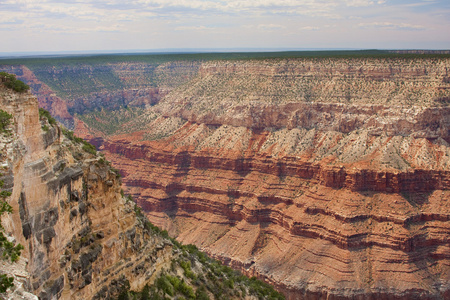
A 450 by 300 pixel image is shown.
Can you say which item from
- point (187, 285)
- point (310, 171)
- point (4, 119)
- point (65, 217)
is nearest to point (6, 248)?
point (4, 119)

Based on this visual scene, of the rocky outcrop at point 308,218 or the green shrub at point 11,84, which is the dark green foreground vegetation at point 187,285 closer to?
the green shrub at point 11,84

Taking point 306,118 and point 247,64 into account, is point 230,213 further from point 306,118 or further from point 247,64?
point 247,64

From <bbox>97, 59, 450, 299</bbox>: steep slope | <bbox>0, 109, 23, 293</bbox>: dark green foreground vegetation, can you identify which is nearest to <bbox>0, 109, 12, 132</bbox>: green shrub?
<bbox>0, 109, 23, 293</bbox>: dark green foreground vegetation

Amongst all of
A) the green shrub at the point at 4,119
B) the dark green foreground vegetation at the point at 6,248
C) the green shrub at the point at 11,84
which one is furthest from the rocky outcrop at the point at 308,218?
the dark green foreground vegetation at the point at 6,248

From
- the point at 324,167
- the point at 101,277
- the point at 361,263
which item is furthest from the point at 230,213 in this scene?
the point at 101,277

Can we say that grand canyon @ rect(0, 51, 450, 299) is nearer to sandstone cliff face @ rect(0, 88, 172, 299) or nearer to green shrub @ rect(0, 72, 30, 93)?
sandstone cliff face @ rect(0, 88, 172, 299)

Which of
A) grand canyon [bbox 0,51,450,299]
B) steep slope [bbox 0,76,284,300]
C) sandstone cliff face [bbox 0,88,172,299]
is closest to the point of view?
steep slope [bbox 0,76,284,300]
